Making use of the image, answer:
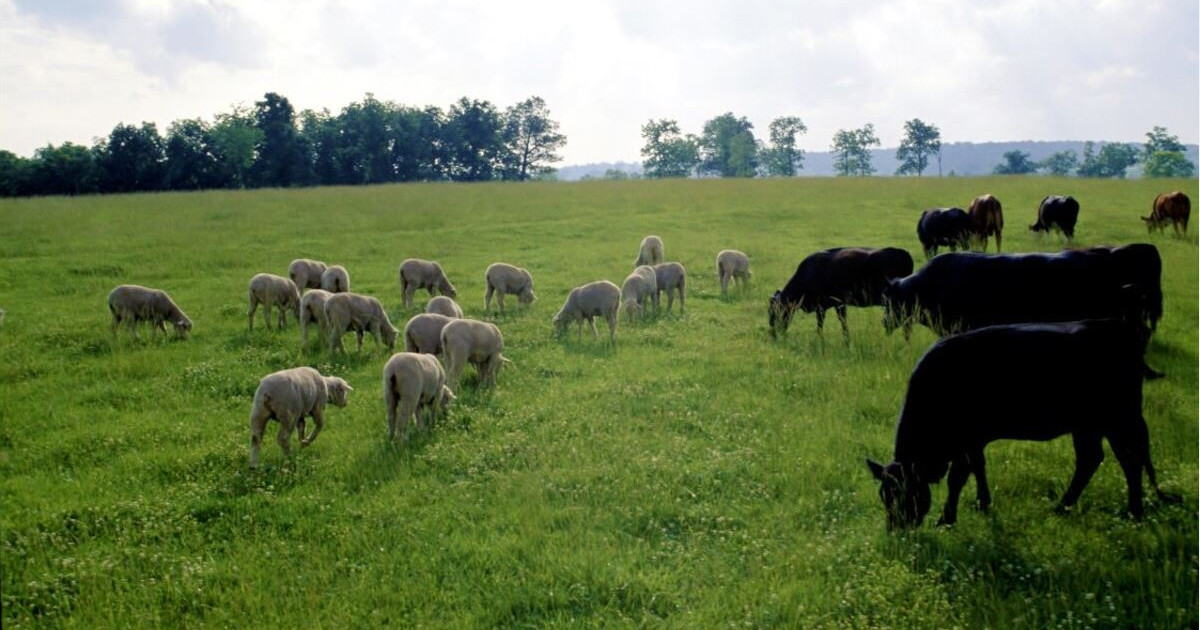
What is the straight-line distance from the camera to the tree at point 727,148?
100938mm

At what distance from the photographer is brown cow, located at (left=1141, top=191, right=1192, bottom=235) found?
2821 centimetres

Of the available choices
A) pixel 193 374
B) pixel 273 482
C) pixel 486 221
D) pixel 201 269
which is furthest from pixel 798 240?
pixel 273 482

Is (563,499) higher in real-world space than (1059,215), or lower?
lower

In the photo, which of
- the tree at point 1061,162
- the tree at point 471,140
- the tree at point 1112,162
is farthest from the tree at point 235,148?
the tree at point 1061,162

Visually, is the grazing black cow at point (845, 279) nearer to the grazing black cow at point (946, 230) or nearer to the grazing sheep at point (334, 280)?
the grazing sheep at point (334, 280)

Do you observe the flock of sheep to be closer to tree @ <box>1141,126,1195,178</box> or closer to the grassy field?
the grassy field

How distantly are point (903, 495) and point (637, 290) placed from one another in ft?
34.6

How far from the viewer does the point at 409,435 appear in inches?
359

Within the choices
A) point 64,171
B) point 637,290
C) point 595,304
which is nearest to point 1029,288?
point 595,304

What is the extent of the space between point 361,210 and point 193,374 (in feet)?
100

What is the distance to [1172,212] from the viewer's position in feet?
92.8

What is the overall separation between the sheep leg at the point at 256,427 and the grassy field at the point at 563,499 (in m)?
0.30

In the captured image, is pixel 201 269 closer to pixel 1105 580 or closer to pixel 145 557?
pixel 145 557

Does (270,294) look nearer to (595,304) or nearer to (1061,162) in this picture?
(595,304)
